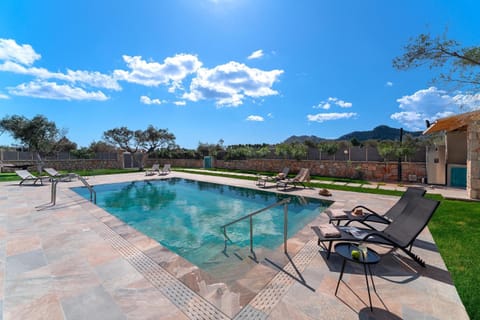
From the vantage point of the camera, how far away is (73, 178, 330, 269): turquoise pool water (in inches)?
199

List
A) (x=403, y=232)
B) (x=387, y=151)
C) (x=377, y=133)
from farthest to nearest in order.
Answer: (x=377, y=133)
(x=387, y=151)
(x=403, y=232)

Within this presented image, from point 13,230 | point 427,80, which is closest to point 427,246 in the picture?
point 427,80

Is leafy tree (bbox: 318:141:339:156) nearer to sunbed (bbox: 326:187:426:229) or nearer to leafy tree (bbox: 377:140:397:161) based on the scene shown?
leafy tree (bbox: 377:140:397:161)

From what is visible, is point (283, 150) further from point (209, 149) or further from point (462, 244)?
point (462, 244)

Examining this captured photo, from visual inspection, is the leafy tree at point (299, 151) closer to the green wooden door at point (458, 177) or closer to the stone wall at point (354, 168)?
the stone wall at point (354, 168)

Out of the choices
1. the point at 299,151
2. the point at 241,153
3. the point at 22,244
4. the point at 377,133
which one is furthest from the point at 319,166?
the point at 377,133

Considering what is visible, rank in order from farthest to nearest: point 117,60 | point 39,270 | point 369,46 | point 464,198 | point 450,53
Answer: point 117,60 < point 369,46 < point 464,198 < point 450,53 < point 39,270

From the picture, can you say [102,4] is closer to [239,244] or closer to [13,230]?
[13,230]

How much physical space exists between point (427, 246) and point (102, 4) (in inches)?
568

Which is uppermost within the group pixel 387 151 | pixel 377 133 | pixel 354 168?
pixel 377 133

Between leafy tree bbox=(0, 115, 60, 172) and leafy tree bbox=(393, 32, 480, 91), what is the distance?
23.8 metres

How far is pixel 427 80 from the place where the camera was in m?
5.22

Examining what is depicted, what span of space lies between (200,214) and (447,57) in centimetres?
806

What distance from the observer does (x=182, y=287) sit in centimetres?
268
